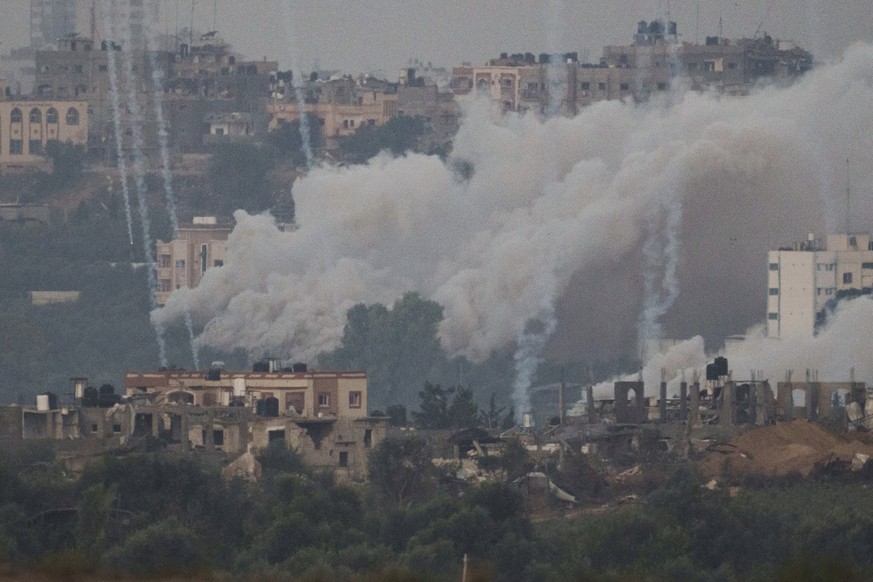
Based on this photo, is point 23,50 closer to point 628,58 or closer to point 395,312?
point 628,58

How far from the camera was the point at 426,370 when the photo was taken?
Answer: 3125 inches

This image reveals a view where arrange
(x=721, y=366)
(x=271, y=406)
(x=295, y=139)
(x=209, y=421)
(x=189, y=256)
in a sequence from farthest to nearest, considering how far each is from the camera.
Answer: (x=295, y=139) < (x=189, y=256) < (x=721, y=366) < (x=271, y=406) < (x=209, y=421)

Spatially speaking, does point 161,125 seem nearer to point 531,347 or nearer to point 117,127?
point 117,127

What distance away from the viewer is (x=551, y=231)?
79625 millimetres

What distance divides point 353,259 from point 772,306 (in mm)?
12494

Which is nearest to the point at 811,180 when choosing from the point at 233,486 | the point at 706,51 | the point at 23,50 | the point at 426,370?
the point at 426,370

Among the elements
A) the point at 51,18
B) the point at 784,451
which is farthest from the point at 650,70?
the point at 784,451

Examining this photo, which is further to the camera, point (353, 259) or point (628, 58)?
point (628, 58)

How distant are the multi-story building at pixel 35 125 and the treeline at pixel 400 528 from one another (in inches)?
2218

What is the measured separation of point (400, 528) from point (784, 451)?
33.2ft

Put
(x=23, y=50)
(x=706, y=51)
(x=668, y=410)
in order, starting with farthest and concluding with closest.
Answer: (x=23, y=50) < (x=706, y=51) < (x=668, y=410)

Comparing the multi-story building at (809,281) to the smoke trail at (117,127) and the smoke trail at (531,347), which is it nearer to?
the smoke trail at (531,347)

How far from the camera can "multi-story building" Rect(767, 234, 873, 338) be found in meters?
75.8

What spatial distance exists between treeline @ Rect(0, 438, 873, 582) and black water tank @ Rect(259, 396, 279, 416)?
931cm
